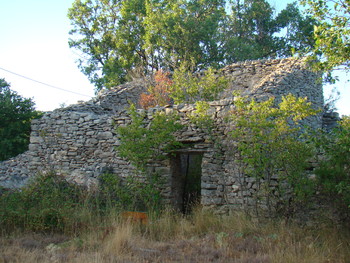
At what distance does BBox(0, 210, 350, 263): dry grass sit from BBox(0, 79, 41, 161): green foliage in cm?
881

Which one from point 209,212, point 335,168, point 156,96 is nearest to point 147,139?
point 209,212

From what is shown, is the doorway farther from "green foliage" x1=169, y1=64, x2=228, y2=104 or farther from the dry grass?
"green foliage" x1=169, y1=64, x2=228, y2=104

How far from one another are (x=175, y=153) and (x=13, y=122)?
8978 millimetres

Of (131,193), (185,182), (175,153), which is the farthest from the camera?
(185,182)

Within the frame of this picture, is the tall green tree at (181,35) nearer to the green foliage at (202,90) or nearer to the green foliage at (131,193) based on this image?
the green foliage at (202,90)

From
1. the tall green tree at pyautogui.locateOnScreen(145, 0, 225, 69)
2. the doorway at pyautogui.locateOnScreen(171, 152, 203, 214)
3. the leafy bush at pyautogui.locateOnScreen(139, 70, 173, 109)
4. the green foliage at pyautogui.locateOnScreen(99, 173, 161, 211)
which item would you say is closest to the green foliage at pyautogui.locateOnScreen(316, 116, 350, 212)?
the doorway at pyautogui.locateOnScreen(171, 152, 203, 214)

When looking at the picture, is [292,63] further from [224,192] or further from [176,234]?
[176,234]

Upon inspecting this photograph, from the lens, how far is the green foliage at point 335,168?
16.2 ft

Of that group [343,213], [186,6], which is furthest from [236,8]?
[343,213]

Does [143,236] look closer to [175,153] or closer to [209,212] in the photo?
[209,212]

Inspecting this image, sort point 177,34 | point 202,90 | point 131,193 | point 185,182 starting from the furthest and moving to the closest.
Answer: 1. point 177,34
2. point 202,90
3. point 185,182
4. point 131,193

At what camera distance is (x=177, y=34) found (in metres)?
18.4

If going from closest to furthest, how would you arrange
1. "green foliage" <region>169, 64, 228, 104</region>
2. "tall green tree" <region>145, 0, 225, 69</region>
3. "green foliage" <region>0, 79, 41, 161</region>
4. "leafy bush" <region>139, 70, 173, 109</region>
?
"green foliage" <region>169, 64, 228, 104</region> < "leafy bush" <region>139, 70, 173, 109</region> < "green foliage" <region>0, 79, 41, 161</region> < "tall green tree" <region>145, 0, 225, 69</region>

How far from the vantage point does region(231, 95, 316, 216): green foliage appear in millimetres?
5602
